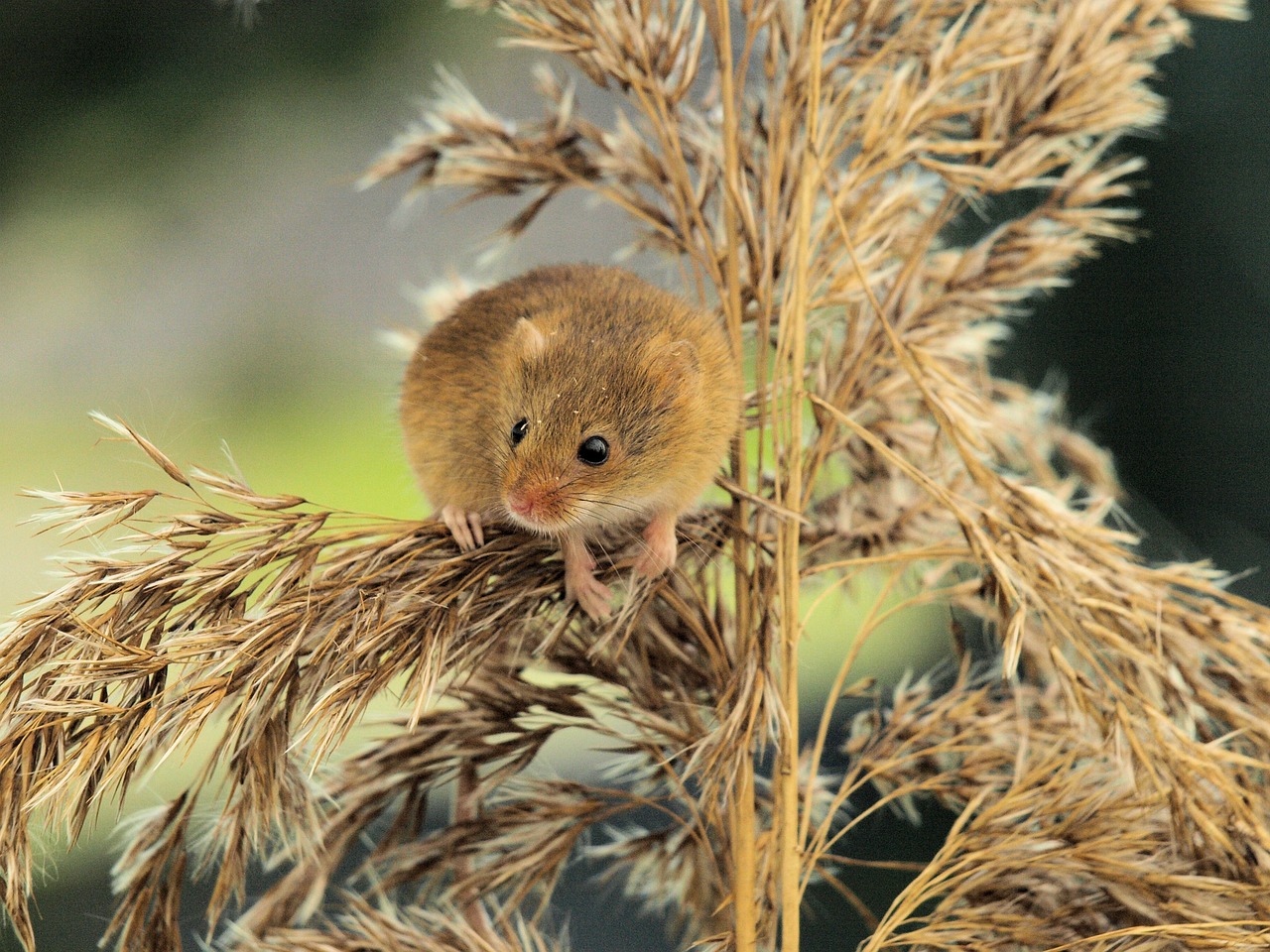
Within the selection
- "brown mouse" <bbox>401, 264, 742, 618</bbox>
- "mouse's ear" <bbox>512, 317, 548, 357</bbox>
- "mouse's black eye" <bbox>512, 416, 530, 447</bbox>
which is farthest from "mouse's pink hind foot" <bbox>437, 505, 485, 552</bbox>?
"mouse's ear" <bbox>512, 317, 548, 357</bbox>

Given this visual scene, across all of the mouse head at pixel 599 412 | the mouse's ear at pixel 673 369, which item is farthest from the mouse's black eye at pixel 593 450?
the mouse's ear at pixel 673 369

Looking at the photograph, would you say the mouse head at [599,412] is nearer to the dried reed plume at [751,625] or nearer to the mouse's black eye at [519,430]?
the mouse's black eye at [519,430]

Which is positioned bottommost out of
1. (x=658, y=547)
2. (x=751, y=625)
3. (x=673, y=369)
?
(x=751, y=625)

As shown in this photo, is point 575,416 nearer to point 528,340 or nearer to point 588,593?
point 528,340

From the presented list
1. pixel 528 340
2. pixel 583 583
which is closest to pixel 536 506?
pixel 583 583

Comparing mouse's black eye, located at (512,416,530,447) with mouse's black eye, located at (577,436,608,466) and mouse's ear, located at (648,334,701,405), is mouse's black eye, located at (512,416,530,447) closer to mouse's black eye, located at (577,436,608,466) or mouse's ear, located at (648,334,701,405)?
mouse's black eye, located at (577,436,608,466)

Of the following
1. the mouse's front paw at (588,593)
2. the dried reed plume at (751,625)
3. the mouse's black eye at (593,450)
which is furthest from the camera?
the mouse's black eye at (593,450)
